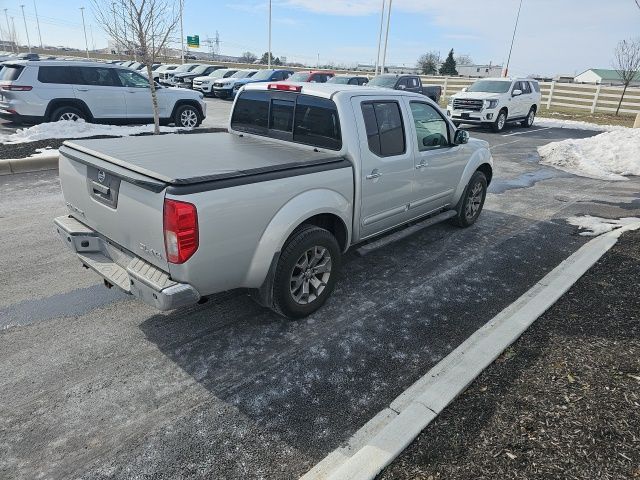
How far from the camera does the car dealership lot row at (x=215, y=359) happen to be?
2.59 metres

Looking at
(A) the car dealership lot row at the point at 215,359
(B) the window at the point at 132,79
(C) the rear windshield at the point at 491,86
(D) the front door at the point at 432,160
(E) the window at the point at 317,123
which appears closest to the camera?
(A) the car dealership lot row at the point at 215,359

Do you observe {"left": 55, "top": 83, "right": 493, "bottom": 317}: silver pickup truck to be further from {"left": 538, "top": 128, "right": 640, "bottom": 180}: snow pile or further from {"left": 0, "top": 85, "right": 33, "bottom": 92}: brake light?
{"left": 0, "top": 85, "right": 33, "bottom": 92}: brake light

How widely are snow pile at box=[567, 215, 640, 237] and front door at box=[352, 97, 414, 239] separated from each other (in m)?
3.32

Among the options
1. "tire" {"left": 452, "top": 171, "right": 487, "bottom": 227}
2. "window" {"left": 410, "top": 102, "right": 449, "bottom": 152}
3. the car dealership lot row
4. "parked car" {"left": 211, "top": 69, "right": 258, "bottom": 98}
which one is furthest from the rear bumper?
"parked car" {"left": 211, "top": 69, "right": 258, "bottom": 98}

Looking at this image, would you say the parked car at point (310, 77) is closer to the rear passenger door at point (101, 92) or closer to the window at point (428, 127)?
the rear passenger door at point (101, 92)

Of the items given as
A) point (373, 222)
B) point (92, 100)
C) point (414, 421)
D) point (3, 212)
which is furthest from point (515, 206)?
point (92, 100)

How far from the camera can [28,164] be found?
8.45m

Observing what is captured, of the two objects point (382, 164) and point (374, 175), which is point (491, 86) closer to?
point (382, 164)

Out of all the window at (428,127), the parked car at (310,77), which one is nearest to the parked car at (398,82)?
the parked car at (310,77)

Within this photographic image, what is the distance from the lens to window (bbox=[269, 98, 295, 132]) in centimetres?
458

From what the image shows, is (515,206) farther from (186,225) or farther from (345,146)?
(186,225)

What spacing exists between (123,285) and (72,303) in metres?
1.23

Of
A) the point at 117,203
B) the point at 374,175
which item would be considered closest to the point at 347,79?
the point at 374,175

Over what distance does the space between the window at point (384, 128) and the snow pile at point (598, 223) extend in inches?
139
